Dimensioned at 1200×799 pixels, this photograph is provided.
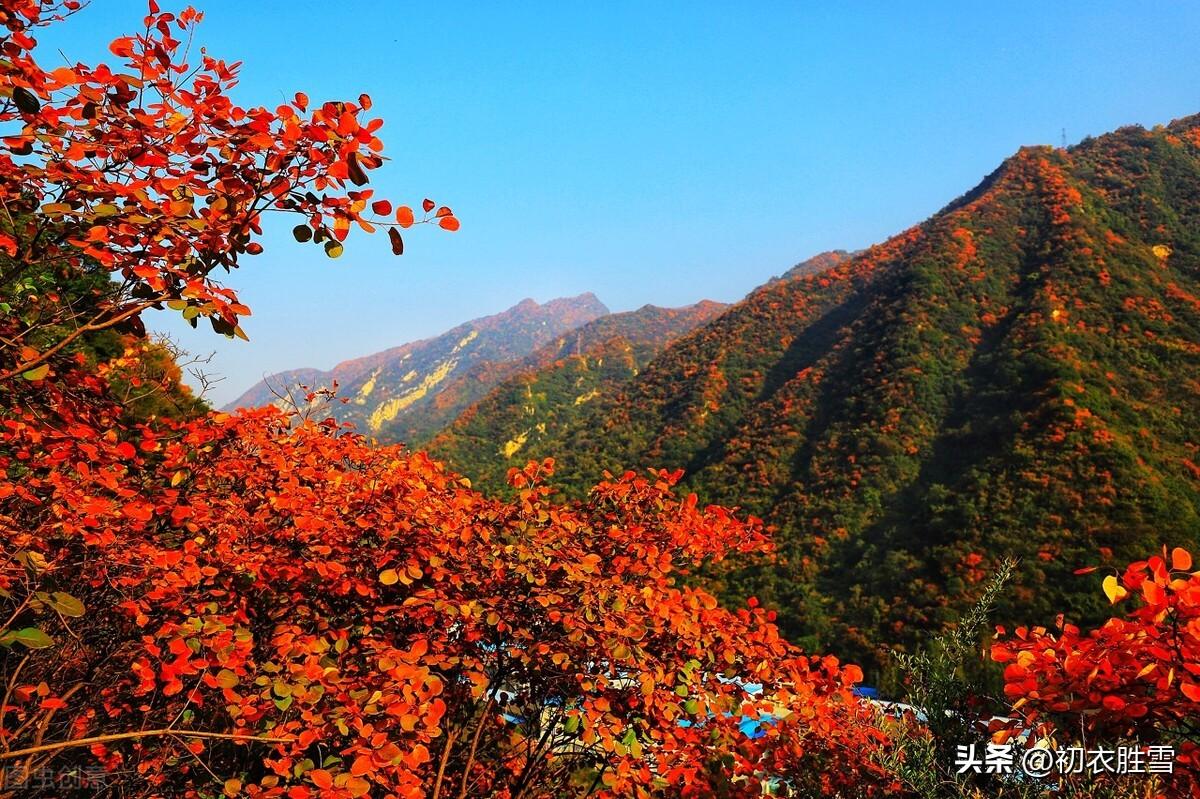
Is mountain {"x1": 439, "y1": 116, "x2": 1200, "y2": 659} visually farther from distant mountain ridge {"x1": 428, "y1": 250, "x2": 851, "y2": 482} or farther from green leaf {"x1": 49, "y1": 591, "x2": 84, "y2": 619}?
green leaf {"x1": 49, "y1": 591, "x2": 84, "y2": 619}

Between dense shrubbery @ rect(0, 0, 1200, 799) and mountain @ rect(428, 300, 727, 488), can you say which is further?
mountain @ rect(428, 300, 727, 488)

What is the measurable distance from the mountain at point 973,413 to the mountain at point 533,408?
34.1 ft

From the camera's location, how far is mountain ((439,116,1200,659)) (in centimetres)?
2284

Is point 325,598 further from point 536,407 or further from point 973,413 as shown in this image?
point 536,407

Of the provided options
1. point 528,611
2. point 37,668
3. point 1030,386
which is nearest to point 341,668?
point 528,611

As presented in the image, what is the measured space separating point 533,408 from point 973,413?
53.3m

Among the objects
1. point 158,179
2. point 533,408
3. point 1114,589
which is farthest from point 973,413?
point 533,408

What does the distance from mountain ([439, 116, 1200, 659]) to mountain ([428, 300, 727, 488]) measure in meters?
10.4

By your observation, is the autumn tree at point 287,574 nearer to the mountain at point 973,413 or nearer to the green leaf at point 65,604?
the green leaf at point 65,604

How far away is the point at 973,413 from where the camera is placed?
3072cm

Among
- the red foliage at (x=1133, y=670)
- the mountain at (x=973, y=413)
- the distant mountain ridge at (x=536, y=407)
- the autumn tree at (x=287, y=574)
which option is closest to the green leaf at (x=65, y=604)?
the autumn tree at (x=287, y=574)

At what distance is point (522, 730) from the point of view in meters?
4.95

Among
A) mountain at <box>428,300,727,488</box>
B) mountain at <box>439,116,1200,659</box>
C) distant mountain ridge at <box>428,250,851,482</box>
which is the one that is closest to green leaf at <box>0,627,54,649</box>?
mountain at <box>439,116,1200,659</box>

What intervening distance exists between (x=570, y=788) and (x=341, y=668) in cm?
285
